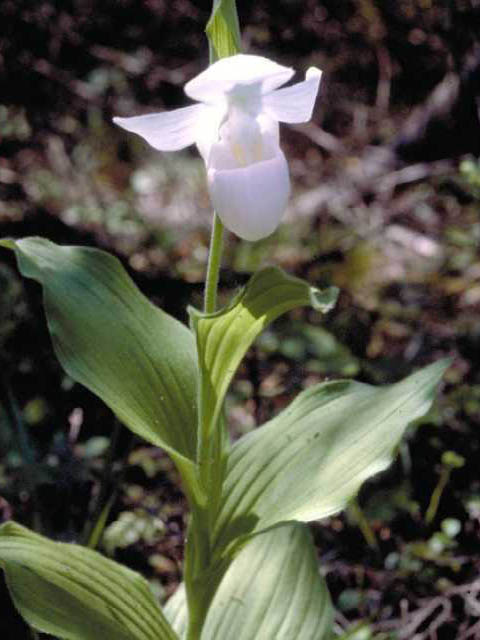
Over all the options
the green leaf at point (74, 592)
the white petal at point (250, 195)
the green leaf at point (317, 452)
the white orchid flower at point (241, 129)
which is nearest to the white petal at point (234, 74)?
the white orchid flower at point (241, 129)

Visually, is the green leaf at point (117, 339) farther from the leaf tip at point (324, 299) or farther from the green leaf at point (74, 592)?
the leaf tip at point (324, 299)

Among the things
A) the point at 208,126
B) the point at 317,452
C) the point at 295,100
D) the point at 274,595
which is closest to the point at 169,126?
the point at 208,126

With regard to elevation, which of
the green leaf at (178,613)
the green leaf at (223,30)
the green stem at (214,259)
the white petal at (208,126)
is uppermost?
the green leaf at (223,30)

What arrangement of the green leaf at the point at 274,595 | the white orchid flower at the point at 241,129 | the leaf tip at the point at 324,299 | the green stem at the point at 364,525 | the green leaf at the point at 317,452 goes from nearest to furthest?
the leaf tip at the point at 324,299, the white orchid flower at the point at 241,129, the green leaf at the point at 317,452, the green leaf at the point at 274,595, the green stem at the point at 364,525

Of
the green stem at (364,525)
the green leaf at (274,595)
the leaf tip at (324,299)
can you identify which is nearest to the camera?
the leaf tip at (324,299)

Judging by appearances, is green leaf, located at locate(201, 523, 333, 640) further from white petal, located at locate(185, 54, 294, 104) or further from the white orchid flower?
white petal, located at locate(185, 54, 294, 104)

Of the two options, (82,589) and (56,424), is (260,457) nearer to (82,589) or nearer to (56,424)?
(82,589)

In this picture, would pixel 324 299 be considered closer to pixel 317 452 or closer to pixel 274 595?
pixel 317 452

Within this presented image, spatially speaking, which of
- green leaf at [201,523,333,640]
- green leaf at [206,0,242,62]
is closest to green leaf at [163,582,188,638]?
green leaf at [201,523,333,640]
